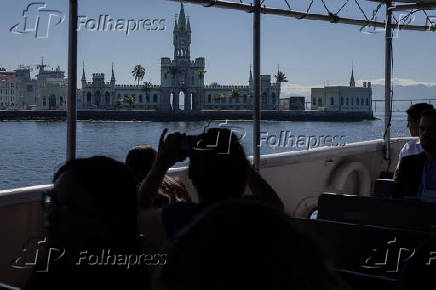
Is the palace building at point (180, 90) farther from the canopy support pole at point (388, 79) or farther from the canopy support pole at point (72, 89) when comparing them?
the canopy support pole at point (72, 89)

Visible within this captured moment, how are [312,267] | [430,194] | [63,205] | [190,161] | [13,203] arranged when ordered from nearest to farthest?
[312,267] < [63,205] < [190,161] < [13,203] < [430,194]

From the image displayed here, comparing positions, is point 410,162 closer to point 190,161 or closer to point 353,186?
point 190,161

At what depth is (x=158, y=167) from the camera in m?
2.18

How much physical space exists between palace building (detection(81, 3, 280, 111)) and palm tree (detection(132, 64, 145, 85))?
3.34 meters

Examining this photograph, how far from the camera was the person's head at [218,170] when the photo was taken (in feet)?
5.78

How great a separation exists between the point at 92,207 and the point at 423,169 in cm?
248

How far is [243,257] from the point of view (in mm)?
653

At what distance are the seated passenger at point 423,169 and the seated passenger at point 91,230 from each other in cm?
235

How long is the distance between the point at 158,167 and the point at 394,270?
0.90 m

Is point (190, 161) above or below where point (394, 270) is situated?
above

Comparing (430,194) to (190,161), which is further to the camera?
(430,194)

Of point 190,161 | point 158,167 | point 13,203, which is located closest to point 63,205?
point 190,161

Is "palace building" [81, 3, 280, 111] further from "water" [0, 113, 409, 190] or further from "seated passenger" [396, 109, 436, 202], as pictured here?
"seated passenger" [396, 109, 436, 202]

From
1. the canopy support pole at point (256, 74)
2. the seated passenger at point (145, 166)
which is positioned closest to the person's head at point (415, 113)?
the canopy support pole at point (256, 74)
